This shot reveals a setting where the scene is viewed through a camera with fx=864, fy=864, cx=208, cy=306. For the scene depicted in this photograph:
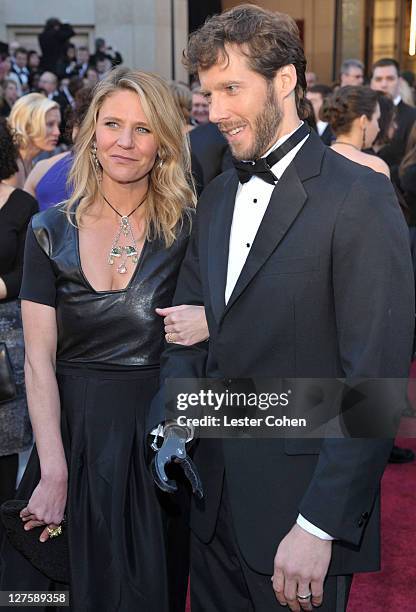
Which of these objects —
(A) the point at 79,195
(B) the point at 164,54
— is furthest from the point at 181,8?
(A) the point at 79,195

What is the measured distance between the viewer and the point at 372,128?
4910mm

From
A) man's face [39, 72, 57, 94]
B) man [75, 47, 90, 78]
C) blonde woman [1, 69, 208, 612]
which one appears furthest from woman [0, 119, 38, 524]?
man [75, 47, 90, 78]

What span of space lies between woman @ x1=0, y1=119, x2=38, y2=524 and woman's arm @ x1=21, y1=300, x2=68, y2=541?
0.92 m

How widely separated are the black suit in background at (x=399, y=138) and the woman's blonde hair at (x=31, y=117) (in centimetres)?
267

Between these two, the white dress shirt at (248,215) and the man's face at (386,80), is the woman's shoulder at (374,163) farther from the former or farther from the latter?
the man's face at (386,80)

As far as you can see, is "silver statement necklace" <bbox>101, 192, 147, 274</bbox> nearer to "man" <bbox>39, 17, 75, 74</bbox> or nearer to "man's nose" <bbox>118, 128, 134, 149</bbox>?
"man's nose" <bbox>118, 128, 134, 149</bbox>

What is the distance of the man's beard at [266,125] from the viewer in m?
1.89

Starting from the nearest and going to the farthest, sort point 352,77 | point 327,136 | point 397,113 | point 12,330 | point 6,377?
point 6,377 < point 12,330 < point 397,113 < point 327,136 < point 352,77

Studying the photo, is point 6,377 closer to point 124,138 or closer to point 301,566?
point 124,138

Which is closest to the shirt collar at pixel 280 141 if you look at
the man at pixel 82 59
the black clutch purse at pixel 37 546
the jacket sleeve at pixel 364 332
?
the jacket sleeve at pixel 364 332

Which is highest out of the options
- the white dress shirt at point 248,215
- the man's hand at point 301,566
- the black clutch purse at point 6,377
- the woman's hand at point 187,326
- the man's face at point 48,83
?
the white dress shirt at point 248,215

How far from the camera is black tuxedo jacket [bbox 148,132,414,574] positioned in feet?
5.72

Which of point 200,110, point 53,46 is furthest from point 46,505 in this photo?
point 53,46

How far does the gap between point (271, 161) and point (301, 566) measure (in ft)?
2.87
